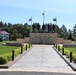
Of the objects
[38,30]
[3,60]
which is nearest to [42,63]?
[3,60]

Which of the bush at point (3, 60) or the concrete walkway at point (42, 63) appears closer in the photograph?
the concrete walkway at point (42, 63)

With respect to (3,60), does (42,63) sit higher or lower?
lower

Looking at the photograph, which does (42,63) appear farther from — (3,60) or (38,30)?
(38,30)

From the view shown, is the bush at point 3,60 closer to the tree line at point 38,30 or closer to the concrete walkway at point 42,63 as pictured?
the concrete walkway at point 42,63

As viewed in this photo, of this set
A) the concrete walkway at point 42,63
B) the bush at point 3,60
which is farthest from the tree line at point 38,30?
the bush at point 3,60

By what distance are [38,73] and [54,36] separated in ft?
174

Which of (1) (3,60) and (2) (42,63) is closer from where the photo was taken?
(1) (3,60)

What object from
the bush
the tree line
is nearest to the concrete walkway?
the bush

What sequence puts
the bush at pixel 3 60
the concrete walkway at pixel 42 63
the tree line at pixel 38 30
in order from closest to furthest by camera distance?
the concrete walkway at pixel 42 63 → the bush at pixel 3 60 → the tree line at pixel 38 30

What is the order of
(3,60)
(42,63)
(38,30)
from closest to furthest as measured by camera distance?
(3,60) < (42,63) < (38,30)

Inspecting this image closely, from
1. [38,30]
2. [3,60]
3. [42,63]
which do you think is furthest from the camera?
[38,30]

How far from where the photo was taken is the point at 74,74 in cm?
1356

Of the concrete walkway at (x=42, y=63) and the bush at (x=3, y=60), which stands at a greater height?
the bush at (x=3, y=60)

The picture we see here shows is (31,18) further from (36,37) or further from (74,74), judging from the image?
(74,74)
